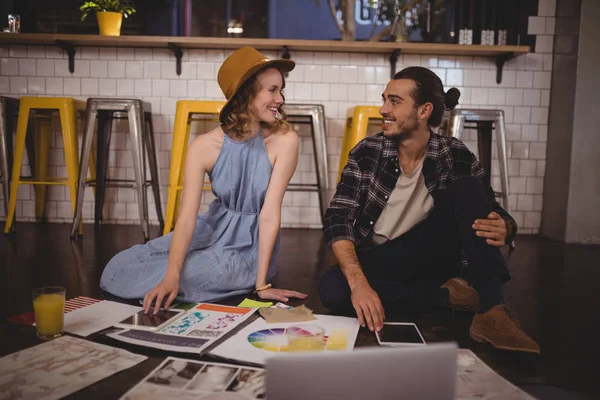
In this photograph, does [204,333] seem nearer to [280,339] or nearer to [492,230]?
[280,339]

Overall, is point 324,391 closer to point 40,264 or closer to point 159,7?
point 40,264

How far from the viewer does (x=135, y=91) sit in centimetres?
380

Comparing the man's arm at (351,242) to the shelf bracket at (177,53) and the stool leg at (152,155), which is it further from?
the shelf bracket at (177,53)

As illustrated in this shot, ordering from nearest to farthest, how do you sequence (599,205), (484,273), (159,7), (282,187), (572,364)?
1. (572,364)
2. (484,273)
3. (282,187)
4. (599,205)
5. (159,7)

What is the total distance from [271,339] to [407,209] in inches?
27.4

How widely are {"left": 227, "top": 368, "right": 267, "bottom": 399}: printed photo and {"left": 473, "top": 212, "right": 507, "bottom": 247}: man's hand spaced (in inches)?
31.1

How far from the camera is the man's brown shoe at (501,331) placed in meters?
1.46

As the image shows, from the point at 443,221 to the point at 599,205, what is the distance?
7.59 ft

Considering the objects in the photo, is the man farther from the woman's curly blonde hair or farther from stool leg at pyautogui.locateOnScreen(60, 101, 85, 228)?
stool leg at pyautogui.locateOnScreen(60, 101, 85, 228)

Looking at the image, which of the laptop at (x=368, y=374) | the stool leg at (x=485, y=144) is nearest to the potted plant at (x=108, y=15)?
the stool leg at (x=485, y=144)

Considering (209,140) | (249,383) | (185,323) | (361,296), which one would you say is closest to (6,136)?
(209,140)

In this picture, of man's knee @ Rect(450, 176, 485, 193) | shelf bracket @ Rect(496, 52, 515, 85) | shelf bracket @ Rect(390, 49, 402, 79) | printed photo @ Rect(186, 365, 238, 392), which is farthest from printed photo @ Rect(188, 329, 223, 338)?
shelf bracket @ Rect(496, 52, 515, 85)

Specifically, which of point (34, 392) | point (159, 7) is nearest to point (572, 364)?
point (34, 392)

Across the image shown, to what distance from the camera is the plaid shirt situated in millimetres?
1827
